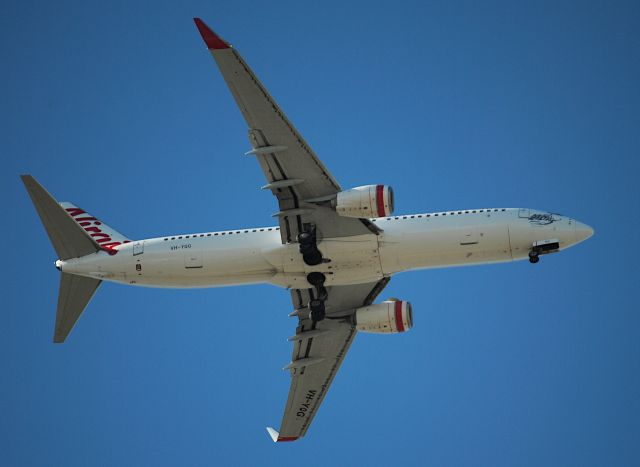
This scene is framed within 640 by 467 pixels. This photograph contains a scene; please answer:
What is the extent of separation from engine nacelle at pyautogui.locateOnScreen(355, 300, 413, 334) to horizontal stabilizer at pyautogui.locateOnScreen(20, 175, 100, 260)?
53.5 ft

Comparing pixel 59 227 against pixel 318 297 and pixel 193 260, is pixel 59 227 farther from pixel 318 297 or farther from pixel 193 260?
pixel 318 297

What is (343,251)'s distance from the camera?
57.9 meters

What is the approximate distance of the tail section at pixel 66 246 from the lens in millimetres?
57938

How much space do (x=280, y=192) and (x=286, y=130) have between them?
14.4 feet

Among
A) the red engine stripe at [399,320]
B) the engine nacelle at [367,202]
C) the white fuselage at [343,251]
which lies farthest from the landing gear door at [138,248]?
the red engine stripe at [399,320]

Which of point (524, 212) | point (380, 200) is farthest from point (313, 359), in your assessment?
point (524, 212)

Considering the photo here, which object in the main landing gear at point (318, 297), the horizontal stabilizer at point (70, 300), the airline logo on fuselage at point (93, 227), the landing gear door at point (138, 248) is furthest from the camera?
the airline logo on fuselage at point (93, 227)

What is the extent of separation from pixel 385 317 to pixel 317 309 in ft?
14.1

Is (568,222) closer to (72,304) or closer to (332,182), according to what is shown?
(332,182)

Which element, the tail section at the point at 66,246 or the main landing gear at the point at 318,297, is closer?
the tail section at the point at 66,246

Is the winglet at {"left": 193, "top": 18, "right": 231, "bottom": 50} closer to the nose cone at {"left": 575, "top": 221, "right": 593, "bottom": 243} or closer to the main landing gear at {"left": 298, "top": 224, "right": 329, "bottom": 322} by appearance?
the main landing gear at {"left": 298, "top": 224, "right": 329, "bottom": 322}

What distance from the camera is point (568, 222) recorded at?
57.6 metres

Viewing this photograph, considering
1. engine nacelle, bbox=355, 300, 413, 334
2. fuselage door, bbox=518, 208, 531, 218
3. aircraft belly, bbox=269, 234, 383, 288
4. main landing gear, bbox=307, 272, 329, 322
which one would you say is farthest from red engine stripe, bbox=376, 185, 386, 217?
engine nacelle, bbox=355, 300, 413, 334

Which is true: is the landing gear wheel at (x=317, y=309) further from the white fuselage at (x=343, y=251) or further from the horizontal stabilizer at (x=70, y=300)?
Result: the horizontal stabilizer at (x=70, y=300)
